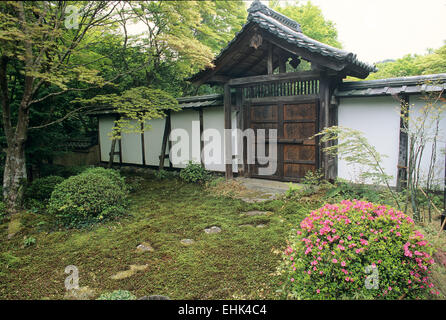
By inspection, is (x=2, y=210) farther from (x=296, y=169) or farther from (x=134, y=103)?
(x=296, y=169)

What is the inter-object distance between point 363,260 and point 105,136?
13096 millimetres

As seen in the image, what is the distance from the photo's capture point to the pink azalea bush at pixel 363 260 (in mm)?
2691

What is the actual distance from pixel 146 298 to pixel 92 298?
770 mm

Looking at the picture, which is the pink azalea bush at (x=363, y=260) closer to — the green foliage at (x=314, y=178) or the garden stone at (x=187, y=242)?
the garden stone at (x=187, y=242)

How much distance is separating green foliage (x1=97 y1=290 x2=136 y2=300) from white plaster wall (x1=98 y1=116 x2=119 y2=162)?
10.8 m

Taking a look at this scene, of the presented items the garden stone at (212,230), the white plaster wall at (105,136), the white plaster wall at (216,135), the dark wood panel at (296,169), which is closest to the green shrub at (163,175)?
the white plaster wall at (216,135)

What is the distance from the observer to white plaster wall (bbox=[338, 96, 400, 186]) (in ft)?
23.1

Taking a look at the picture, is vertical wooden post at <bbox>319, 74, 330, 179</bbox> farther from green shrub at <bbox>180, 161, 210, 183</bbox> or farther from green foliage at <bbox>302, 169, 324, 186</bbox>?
green shrub at <bbox>180, 161, 210, 183</bbox>

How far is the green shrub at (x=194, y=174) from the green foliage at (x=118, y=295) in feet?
20.3

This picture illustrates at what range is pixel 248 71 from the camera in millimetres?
9297

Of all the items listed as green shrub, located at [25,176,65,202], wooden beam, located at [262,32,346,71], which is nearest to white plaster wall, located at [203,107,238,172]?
wooden beam, located at [262,32,346,71]

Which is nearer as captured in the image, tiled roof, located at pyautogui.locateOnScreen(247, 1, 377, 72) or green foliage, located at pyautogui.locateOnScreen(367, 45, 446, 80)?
tiled roof, located at pyautogui.locateOnScreen(247, 1, 377, 72)
